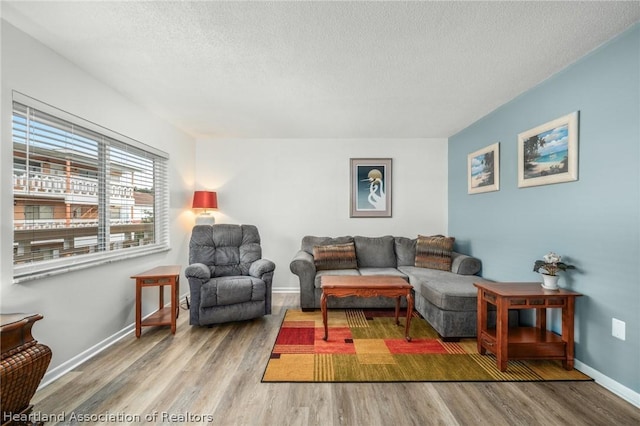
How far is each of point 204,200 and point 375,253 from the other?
2.63m

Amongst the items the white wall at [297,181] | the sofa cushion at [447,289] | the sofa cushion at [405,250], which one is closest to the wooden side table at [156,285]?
the white wall at [297,181]

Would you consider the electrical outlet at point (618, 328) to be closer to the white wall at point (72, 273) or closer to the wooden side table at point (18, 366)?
the wooden side table at point (18, 366)

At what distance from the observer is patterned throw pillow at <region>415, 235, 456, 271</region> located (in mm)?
3653

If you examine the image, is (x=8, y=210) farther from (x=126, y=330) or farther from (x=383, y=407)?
(x=383, y=407)

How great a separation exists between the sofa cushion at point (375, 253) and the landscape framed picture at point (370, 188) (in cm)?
47

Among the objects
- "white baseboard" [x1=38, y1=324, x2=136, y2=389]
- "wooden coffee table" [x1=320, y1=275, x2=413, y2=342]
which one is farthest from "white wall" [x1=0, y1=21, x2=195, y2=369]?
"wooden coffee table" [x1=320, y1=275, x2=413, y2=342]

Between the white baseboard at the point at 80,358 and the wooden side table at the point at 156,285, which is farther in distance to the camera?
the wooden side table at the point at 156,285

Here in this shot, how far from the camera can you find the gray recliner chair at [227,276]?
2.92 metres

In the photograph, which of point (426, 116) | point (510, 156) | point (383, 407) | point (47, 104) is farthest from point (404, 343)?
point (47, 104)

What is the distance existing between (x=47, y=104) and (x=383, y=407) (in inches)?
126

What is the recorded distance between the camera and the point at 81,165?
2398mm

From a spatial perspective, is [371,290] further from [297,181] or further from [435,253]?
[297,181]

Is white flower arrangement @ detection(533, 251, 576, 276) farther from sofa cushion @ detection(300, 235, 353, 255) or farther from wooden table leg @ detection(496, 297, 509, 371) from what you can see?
sofa cushion @ detection(300, 235, 353, 255)

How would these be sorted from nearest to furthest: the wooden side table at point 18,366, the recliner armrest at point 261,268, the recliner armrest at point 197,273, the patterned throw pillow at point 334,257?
the wooden side table at point 18,366
the recliner armrest at point 197,273
the recliner armrest at point 261,268
the patterned throw pillow at point 334,257
